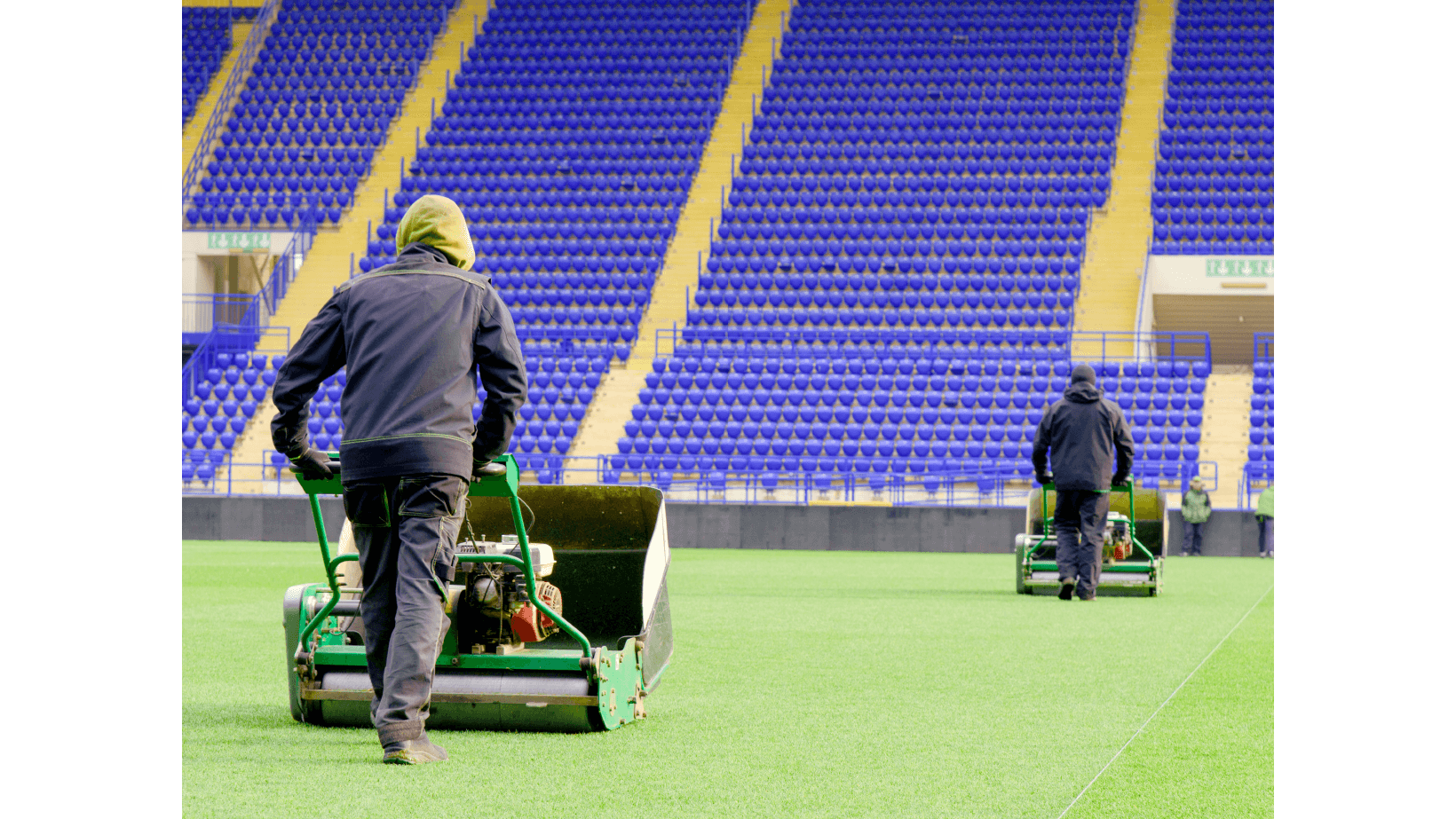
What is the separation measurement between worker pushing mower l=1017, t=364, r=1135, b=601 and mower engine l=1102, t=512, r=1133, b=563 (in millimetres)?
993

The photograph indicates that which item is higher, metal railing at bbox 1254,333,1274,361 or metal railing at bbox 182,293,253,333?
metal railing at bbox 182,293,253,333

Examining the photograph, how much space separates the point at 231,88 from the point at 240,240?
663cm

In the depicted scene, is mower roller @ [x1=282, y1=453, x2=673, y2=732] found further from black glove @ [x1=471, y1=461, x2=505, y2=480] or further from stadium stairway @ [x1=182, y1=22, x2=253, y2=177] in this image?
stadium stairway @ [x1=182, y1=22, x2=253, y2=177]

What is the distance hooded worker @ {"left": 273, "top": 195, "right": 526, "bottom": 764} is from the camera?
14.1 feet

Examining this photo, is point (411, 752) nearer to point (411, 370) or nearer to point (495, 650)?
point (495, 650)

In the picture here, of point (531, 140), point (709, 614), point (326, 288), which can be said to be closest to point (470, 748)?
point (709, 614)

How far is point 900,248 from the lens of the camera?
28.2m

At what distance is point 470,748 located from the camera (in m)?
4.64

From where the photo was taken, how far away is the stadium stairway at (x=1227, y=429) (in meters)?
22.3

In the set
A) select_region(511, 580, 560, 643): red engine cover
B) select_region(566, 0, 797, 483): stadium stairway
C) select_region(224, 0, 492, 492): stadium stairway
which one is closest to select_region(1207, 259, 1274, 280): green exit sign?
select_region(566, 0, 797, 483): stadium stairway

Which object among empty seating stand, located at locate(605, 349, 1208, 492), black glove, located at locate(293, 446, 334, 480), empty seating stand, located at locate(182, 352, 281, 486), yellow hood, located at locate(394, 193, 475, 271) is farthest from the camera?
empty seating stand, located at locate(182, 352, 281, 486)
